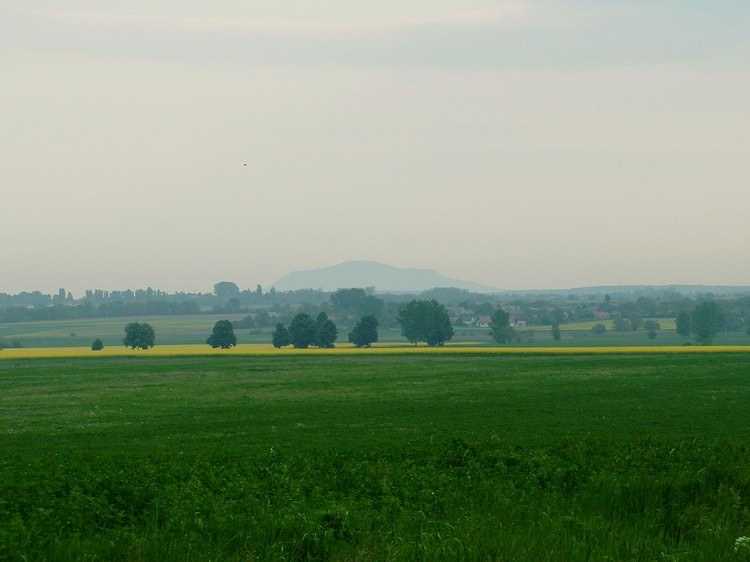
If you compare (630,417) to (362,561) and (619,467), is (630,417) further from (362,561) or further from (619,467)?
(362,561)

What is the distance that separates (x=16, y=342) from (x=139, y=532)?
158033 millimetres

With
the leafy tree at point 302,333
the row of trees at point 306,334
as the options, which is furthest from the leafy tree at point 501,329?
the leafy tree at point 302,333

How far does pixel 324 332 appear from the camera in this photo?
140000mm

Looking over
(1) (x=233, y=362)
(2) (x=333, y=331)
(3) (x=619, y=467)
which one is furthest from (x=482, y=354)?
(3) (x=619, y=467)

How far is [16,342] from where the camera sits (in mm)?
163250

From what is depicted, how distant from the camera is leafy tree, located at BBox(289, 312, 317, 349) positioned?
5472 inches

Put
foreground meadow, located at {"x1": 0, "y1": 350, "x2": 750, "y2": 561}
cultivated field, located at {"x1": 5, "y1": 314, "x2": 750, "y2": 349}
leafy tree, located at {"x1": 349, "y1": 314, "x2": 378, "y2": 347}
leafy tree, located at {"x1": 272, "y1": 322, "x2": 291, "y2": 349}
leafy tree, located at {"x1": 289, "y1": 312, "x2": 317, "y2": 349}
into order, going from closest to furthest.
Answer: foreground meadow, located at {"x1": 0, "y1": 350, "x2": 750, "y2": 561}
leafy tree, located at {"x1": 272, "y1": 322, "x2": 291, "y2": 349}
leafy tree, located at {"x1": 289, "y1": 312, "x2": 317, "y2": 349}
leafy tree, located at {"x1": 349, "y1": 314, "x2": 378, "y2": 347}
cultivated field, located at {"x1": 5, "y1": 314, "x2": 750, "y2": 349}

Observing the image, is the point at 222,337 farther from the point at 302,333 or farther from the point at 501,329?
the point at 501,329

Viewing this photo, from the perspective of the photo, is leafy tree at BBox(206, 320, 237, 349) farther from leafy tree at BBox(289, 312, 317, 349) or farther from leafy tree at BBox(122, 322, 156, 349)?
leafy tree at BBox(289, 312, 317, 349)

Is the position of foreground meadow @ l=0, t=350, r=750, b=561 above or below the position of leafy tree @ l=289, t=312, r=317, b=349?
below

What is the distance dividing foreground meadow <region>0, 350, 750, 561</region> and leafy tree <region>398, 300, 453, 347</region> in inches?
4107

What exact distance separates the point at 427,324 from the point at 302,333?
73.9 ft

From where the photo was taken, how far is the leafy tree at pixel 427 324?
151250 mm

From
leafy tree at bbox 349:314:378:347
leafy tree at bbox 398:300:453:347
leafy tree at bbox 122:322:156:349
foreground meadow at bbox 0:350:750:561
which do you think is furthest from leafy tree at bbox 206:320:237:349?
foreground meadow at bbox 0:350:750:561
